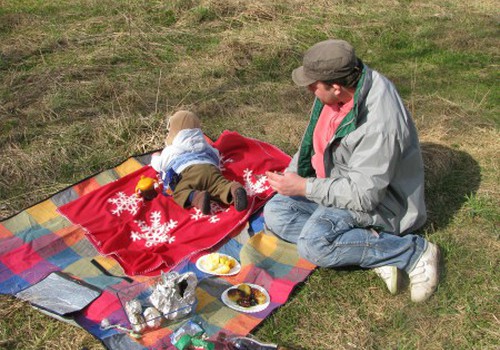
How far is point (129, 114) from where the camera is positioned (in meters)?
5.34

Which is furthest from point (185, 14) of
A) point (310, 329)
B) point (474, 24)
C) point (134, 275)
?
point (310, 329)

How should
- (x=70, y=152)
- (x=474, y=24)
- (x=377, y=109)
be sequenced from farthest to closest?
(x=474, y=24) < (x=70, y=152) < (x=377, y=109)

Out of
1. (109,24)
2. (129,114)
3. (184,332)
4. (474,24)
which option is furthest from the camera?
(474,24)

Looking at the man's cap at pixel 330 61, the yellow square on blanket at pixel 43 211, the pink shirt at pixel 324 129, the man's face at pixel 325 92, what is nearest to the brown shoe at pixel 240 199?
the pink shirt at pixel 324 129

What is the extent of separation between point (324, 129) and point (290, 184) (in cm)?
42

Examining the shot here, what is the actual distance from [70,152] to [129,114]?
750 millimetres

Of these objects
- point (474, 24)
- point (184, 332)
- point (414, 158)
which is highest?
point (414, 158)

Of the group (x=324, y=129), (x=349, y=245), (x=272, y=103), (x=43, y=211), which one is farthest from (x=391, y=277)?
(x=272, y=103)

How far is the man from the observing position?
312 cm

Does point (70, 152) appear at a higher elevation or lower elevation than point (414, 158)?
lower

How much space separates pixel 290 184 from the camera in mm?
3475

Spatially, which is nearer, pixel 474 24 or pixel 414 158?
pixel 414 158

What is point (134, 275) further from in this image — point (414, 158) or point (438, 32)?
point (438, 32)

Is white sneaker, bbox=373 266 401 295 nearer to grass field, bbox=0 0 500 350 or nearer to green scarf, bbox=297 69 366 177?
grass field, bbox=0 0 500 350
